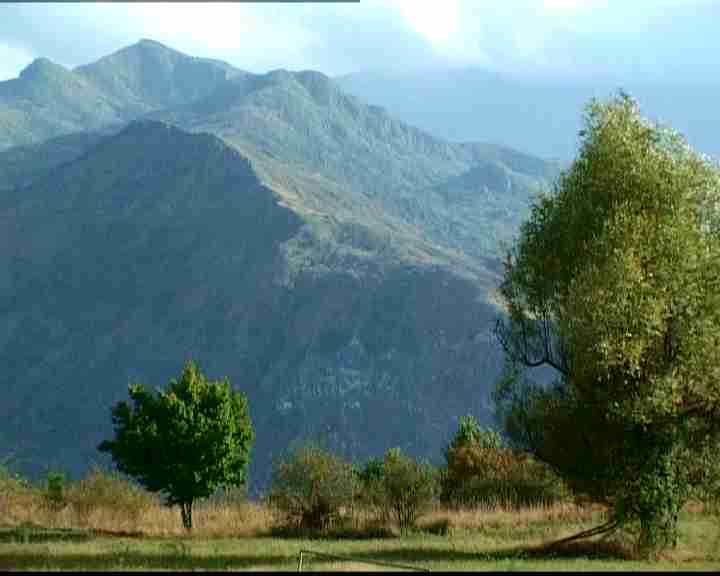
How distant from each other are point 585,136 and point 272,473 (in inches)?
625

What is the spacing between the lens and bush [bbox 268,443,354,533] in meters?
33.4

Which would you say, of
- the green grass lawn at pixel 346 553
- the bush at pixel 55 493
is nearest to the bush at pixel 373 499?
the green grass lawn at pixel 346 553

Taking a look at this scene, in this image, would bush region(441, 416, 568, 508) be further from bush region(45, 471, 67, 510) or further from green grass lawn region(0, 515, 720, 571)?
bush region(45, 471, 67, 510)

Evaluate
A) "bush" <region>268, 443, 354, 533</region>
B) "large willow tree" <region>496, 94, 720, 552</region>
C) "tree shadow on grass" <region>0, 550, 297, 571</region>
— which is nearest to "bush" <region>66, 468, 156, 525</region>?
"bush" <region>268, 443, 354, 533</region>

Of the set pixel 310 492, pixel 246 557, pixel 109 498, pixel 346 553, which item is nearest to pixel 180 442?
pixel 310 492

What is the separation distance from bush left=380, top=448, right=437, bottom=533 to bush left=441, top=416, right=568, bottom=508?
3462 millimetres

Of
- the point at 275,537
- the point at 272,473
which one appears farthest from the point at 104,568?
the point at 272,473

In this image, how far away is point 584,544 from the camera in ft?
90.4

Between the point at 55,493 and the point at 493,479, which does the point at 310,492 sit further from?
the point at 55,493

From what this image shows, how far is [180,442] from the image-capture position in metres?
33.3

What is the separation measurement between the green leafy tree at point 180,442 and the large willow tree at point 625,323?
10.8m

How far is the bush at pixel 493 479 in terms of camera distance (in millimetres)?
38906

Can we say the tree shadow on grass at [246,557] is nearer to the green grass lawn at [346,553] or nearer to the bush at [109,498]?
the green grass lawn at [346,553]

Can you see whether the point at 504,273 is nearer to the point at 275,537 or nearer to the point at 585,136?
the point at 585,136
